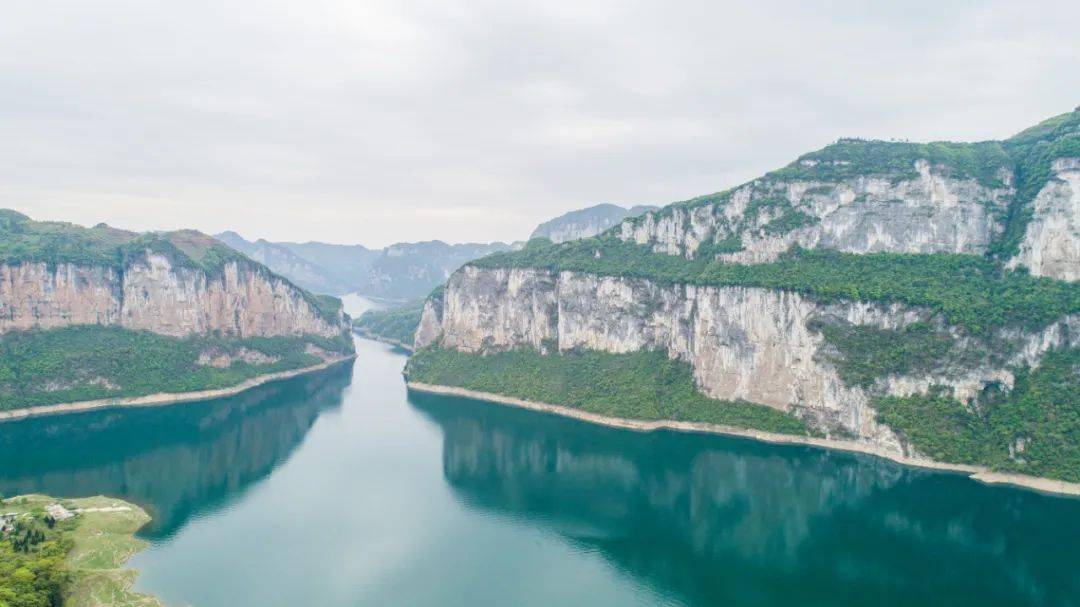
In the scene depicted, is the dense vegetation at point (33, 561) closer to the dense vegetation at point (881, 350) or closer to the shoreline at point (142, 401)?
the shoreline at point (142, 401)

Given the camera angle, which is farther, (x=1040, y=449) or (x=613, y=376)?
(x=613, y=376)

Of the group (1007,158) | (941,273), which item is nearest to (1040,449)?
(941,273)

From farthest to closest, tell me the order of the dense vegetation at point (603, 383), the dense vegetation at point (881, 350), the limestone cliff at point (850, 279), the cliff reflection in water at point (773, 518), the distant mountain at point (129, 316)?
the distant mountain at point (129, 316) → the dense vegetation at point (603, 383) → the dense vegetation at point (881, 350) → the limestone cliff at point (850, 279) → the cliff reflection in water at point (773, 518)

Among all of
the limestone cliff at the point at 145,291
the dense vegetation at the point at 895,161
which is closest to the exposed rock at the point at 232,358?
the limestone cliff at the point at 145,291

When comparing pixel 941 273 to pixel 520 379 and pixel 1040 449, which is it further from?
pixel 520 379

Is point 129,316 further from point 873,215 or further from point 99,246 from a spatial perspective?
point 873,215

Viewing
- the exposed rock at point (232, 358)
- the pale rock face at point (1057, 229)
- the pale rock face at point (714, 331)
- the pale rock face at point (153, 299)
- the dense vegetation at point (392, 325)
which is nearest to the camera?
the pale rock face at point (1057, 229)
